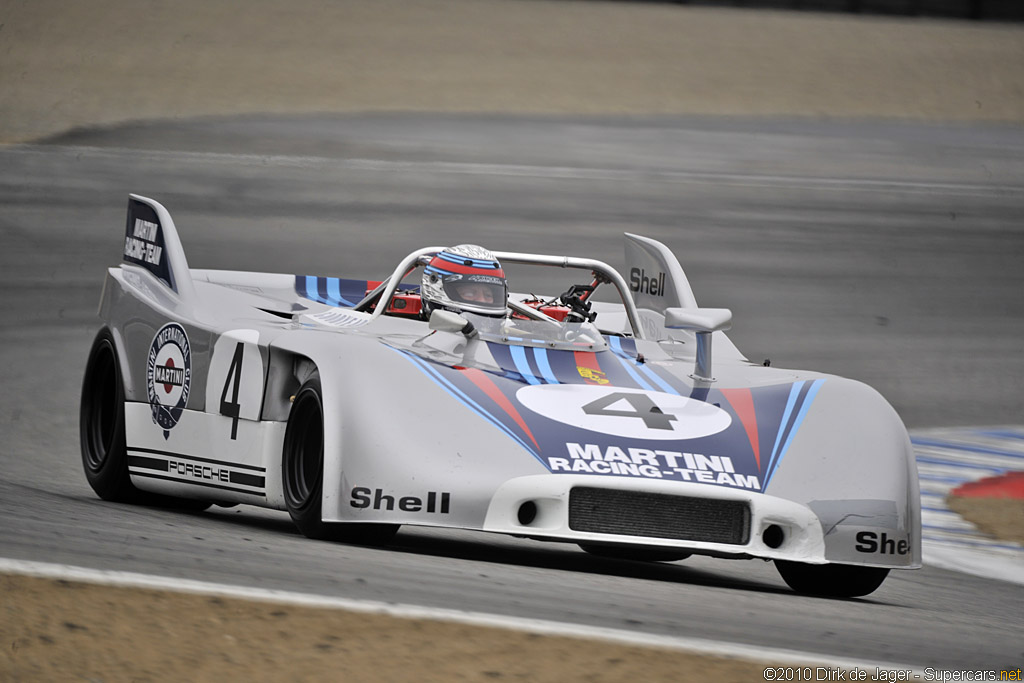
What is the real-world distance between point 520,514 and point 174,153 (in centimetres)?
2334

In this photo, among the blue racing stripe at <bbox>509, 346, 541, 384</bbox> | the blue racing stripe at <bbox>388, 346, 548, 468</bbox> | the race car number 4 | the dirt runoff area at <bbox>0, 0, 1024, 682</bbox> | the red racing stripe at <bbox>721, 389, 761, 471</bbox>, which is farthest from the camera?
the dirt runoff area at <bbox>0, 0, 1024, 682</bbox>

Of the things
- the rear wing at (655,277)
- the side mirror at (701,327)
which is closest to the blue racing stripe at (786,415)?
the side mirror at (701,327)

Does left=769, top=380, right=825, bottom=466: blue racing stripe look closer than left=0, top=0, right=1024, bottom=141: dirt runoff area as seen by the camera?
Yes

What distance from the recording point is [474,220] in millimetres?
25359

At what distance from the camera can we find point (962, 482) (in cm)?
1264

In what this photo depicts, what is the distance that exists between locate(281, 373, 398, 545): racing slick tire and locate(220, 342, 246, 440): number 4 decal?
1.71 ft

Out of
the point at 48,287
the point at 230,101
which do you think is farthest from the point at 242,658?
the point at 230,101

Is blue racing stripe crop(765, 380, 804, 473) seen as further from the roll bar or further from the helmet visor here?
the roll bar

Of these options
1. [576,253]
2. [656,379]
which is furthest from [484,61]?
[656,379]

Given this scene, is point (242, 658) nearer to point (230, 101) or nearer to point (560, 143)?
point (560, 143)

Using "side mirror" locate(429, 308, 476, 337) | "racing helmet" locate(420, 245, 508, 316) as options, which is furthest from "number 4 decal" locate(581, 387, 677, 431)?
"racing helmet" locate(420, 245, 508, 316)

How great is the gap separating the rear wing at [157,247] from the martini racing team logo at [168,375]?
0.36 metres

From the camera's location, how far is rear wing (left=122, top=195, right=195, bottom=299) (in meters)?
9.38

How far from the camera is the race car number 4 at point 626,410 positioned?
719cm
